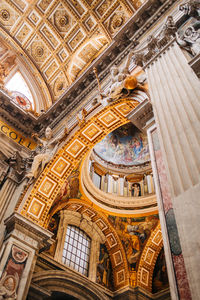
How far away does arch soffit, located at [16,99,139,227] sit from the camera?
7.88 metres

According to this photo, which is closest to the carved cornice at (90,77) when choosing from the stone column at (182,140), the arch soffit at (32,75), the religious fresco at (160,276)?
the arch soffit at (32,75)

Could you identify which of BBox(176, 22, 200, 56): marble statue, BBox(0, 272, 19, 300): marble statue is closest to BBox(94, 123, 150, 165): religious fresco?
BBox(0, 272, 19, 300): marble statue

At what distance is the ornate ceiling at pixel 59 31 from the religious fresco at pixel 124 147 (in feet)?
12.2

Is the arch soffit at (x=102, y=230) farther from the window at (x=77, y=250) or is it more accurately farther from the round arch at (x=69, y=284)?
the round arch at (x=69, y=284)

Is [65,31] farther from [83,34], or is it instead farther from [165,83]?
[165,83]

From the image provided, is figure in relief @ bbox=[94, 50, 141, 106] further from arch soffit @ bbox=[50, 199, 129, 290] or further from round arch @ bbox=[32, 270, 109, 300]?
round arch @ bbox=[32, 270, 109, 300]

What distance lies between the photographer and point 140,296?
1039 cm

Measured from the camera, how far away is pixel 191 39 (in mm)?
5098

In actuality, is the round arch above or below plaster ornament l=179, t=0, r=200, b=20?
below

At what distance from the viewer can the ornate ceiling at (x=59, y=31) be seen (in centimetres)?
1070

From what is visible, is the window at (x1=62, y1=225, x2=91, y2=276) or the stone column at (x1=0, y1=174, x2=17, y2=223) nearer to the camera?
the stone column at (x1=0, y1=174, x2=17, y2=223)

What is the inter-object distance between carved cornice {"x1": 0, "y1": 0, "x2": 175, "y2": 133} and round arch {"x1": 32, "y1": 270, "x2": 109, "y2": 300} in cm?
520

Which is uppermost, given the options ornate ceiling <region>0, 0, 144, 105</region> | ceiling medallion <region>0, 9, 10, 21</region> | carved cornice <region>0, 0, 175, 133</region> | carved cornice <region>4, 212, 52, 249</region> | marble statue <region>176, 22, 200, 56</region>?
ceiling medallion <region>0, 9, 10, 21</region>

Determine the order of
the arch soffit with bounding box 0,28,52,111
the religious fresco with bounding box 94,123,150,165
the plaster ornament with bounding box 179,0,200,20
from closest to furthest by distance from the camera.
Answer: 1. the plaster ornament with bounding box 179,0,200,20
2. the arch soffit with bounding box 0,28,52,111
3. the religious fresco with bounding box 94,123,150,165
